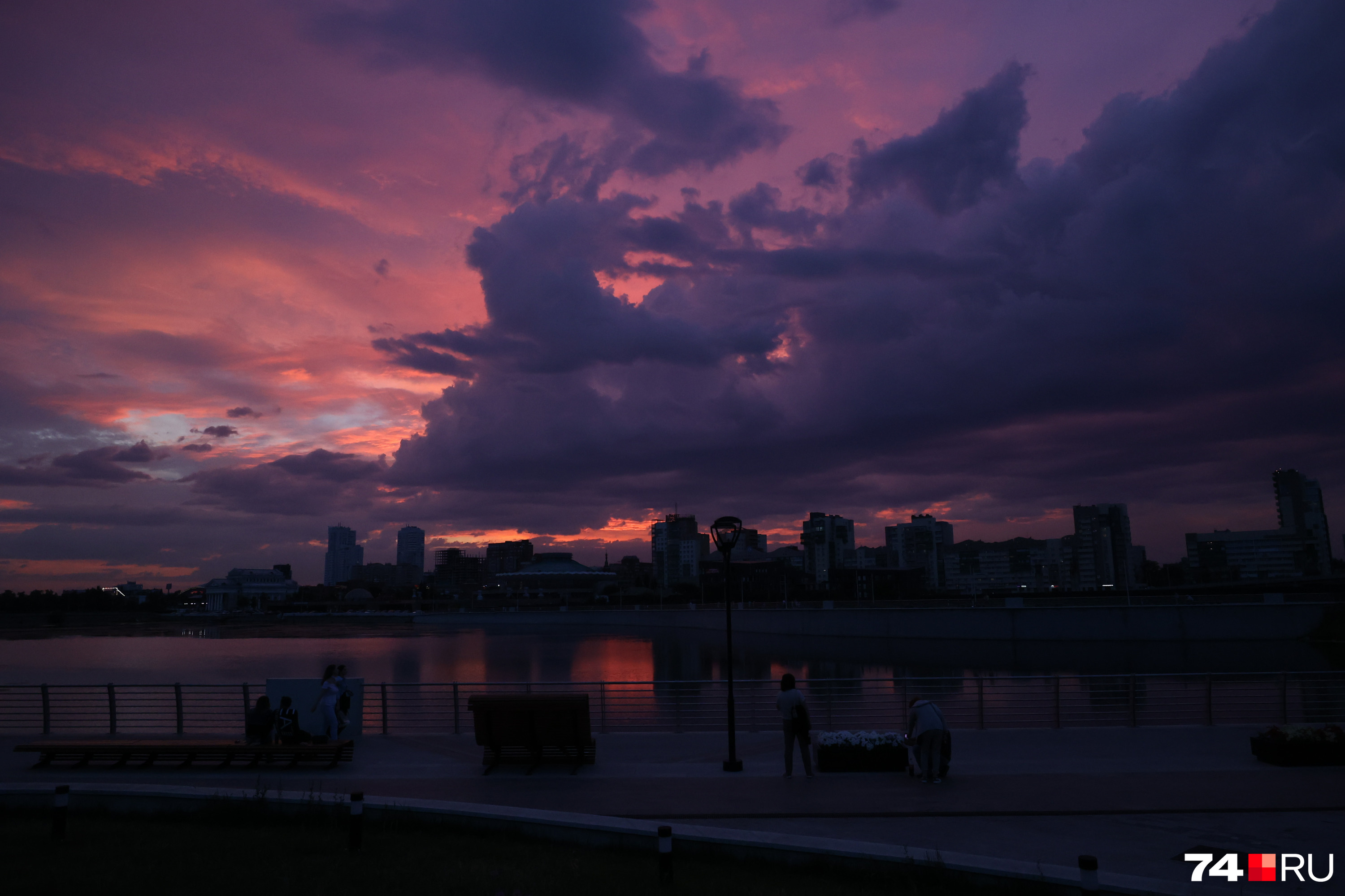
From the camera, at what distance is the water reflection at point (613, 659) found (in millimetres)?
51219

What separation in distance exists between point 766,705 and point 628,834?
25.6 metres

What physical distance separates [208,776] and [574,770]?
20.5 feet

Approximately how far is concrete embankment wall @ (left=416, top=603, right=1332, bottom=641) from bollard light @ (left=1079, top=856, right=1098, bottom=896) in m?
79.3

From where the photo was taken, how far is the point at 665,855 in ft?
24.8

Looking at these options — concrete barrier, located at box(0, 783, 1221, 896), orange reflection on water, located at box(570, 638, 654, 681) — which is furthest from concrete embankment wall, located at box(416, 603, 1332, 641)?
concrete barrier, located at box(0, 783, 1221, 896)

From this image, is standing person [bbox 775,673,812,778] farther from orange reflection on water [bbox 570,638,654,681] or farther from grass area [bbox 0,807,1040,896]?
orange reflection on water [bbox 570,638,654,681]

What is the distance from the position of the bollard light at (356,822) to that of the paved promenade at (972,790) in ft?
10.1

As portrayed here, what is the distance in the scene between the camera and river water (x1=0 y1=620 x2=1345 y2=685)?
51.2 metres

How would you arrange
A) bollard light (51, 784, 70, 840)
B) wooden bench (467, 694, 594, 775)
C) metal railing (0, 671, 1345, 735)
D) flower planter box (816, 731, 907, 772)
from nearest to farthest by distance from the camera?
bollard light (51, 784, 70, 840) < flower planter box (816, 731, 907, 772) < wooden bench (467, 694, 594, 775) < metal railing (0, 671, 1345, 735)

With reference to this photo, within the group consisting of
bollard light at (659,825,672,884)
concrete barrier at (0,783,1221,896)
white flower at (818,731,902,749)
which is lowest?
white flower at (818,731,902,749)

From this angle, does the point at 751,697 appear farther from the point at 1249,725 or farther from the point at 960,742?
the point at 1249,725

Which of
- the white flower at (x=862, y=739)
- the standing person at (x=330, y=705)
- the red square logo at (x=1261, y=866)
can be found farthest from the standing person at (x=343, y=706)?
the red square logo at (x=1261, y=866)

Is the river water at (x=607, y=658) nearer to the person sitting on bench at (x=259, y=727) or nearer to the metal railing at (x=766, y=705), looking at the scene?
the metal railing at (x=766, y=705)

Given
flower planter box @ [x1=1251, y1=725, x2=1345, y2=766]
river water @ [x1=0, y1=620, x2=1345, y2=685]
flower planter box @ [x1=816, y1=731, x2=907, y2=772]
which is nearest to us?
flower planter box @ [x1=1251, y1=725, x2=1345, y2=766]
